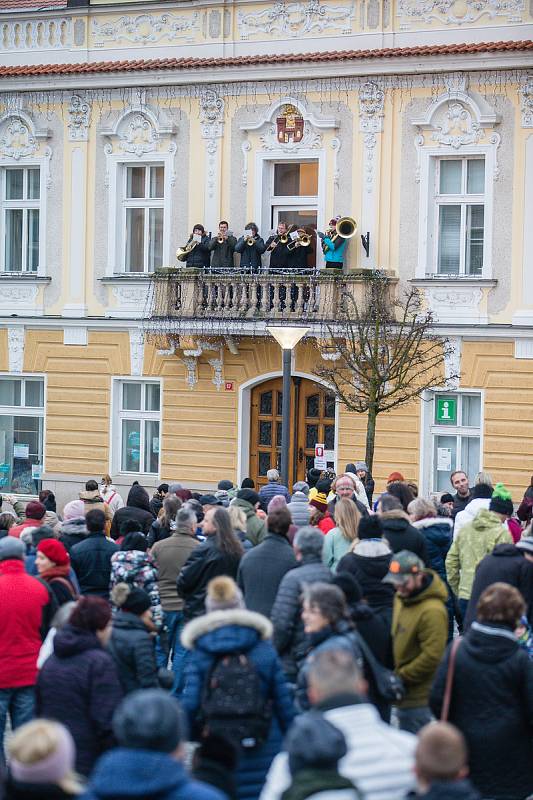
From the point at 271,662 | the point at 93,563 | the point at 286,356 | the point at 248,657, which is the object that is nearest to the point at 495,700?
the point at 271,662

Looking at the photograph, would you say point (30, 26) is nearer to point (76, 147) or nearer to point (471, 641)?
point (76, 147)

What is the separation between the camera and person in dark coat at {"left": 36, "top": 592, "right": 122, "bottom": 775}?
8.66 meters

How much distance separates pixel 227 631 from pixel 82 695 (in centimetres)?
100

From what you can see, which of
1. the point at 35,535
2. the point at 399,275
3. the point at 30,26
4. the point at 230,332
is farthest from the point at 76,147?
the point at 35,535

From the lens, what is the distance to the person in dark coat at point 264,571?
11.4m

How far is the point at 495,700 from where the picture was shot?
8602mm

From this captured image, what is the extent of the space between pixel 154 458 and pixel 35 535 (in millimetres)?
16157

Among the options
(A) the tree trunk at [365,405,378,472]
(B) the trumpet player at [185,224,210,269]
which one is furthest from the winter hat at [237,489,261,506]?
(B) the trumpet player at [185,224,210,269]

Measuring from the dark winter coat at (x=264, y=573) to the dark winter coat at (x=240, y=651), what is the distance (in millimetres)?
2995

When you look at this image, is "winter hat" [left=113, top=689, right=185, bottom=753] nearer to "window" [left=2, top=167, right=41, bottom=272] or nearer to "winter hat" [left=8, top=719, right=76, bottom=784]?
"winter hat" [left=8, top=719, right=76, bottom=784]

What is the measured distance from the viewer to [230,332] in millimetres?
27062

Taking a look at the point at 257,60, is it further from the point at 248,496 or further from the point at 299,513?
the point at 299,513

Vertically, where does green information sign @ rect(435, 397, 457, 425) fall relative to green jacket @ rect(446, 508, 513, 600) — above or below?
above

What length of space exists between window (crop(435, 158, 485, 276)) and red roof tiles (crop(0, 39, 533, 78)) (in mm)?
1843
